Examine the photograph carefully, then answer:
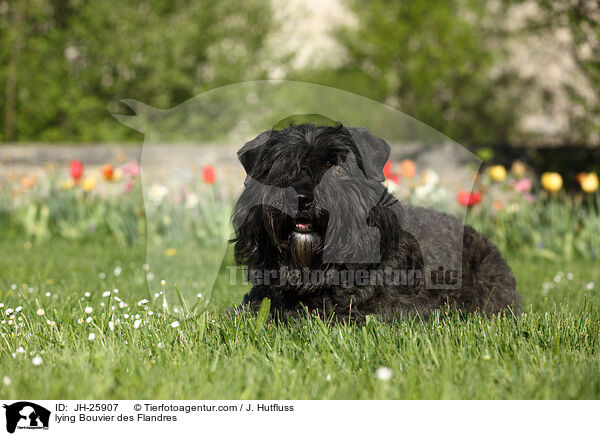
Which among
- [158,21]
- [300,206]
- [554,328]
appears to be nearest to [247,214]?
[300,206]

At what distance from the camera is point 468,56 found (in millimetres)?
22938

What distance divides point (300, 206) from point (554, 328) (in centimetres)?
176

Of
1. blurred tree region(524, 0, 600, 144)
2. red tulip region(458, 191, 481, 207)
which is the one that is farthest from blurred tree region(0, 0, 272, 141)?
red tulip region(458, 191, 481, 207)

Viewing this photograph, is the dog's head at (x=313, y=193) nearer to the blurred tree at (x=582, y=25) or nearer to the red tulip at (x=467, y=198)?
the red tulip at (x=467, y=198)

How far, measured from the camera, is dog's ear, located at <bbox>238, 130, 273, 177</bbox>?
3162 mm

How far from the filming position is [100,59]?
17.5 metres

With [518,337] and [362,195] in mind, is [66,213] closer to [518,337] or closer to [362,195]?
[362,195]

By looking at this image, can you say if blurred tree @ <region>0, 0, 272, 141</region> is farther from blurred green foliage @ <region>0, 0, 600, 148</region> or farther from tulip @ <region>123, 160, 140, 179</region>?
tulip @ <region>123, 160, 140, 179</region>

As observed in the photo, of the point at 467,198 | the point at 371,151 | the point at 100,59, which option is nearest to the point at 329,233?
the point at 371,151

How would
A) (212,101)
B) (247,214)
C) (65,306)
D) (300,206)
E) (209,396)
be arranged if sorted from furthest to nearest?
(212,101) → (65,306) → (247,214) → (300,206) → (209,396)

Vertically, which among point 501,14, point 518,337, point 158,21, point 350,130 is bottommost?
point 518,337

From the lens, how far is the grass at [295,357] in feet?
8.13
